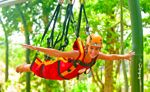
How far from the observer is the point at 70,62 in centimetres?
277

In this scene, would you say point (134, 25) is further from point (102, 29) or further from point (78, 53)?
point (102, 29)

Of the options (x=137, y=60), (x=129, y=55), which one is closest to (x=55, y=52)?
(x=129, y=55)

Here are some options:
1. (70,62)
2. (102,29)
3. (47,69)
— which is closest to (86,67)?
(70,62)

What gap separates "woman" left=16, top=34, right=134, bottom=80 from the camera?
2631mm

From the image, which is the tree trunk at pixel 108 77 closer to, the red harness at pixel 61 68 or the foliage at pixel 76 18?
the foliage at pixel 76 18

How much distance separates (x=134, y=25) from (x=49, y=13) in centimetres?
549

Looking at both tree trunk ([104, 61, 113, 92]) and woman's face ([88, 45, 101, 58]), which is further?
tree trunk ([104, 61, 113, 92])

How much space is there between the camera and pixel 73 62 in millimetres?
2711

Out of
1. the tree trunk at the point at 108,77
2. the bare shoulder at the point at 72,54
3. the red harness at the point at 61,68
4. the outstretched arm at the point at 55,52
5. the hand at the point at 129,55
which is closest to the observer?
the outstretched arm at the point at 55,52

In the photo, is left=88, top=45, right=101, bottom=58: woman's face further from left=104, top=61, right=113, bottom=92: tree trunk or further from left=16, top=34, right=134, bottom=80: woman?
left=104, top=61, right=113, bottom=92: tree trunk

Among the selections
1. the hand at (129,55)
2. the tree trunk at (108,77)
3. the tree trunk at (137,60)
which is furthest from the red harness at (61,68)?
the tree trunk at (108,77)

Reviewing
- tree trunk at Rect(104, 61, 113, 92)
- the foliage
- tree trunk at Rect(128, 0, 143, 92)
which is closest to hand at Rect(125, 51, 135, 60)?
tree trunk at Rect(128, 0, 143, 92)

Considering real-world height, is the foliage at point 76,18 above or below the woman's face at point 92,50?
above

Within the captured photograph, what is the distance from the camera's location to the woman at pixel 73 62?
263 centimetres
